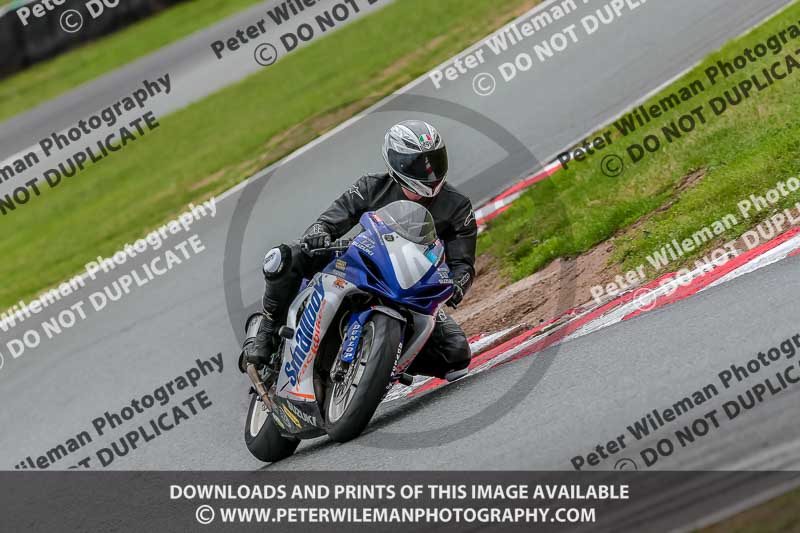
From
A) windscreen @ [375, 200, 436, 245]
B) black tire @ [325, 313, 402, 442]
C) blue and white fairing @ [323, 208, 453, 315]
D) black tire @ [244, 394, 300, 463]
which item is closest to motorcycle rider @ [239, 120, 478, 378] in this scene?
blue and white fairing @ [323, 208, 453, 315]

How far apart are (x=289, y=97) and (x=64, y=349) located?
322 inches

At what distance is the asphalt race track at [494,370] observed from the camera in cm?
510

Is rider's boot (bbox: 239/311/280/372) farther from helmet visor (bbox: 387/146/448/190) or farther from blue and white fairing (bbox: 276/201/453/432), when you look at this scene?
helmet visor (bbox: 387/146/448/190)

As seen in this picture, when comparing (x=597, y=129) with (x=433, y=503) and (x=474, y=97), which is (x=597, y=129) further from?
(x=433, y=503)

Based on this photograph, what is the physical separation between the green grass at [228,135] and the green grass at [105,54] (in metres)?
3.95

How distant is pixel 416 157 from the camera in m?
6.21

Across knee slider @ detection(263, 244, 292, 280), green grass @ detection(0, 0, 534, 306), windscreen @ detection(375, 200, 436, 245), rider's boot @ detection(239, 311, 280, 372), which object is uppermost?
green grass @ detection(0, 0, 534, 306)

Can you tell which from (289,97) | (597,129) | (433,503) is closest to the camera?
(433,503)

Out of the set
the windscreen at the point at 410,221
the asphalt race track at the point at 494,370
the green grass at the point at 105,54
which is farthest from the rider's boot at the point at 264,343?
the green grass at the point at 105,54

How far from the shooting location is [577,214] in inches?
364

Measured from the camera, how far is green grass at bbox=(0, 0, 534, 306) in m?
14.5

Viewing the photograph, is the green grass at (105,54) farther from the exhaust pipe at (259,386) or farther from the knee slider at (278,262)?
the knee slider at (278,262)

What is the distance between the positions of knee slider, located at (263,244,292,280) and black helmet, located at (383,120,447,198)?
807mm

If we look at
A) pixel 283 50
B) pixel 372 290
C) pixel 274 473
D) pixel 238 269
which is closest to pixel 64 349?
pixel 238 269
